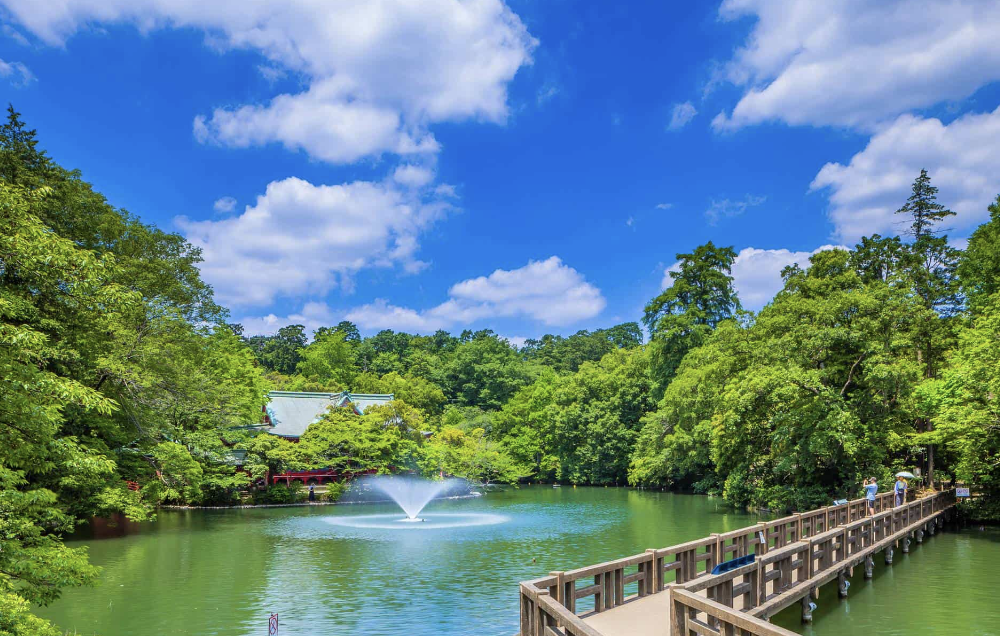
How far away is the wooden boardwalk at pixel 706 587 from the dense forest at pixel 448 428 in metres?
5.96

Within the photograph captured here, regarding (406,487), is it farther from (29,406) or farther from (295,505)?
(29,406)

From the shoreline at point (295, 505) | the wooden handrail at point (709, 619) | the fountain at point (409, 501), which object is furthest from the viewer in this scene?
the shoreline at point (295, 505)

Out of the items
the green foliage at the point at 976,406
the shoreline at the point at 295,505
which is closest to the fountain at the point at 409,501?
the shoreline at the point at 295,505

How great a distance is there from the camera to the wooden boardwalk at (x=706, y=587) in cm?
690

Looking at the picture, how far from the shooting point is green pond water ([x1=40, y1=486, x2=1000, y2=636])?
13258 millimetres

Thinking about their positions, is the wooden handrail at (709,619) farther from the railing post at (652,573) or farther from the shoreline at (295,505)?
the shoreline at (295,505)

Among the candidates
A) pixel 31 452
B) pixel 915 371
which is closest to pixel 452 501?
pixel 915 371

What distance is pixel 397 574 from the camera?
18.3 m

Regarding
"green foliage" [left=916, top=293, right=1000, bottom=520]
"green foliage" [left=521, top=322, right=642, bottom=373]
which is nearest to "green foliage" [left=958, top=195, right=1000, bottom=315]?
"green foliage" [left=916, top=293, right=1000, bottom=520]

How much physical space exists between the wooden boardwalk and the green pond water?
1137 mm

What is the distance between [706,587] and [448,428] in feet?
131

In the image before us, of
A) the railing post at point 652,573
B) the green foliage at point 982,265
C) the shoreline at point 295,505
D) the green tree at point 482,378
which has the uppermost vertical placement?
the green foliage at point 982,265

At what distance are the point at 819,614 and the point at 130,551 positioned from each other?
20002 mm

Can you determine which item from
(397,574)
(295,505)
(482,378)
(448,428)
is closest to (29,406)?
(397,574)
